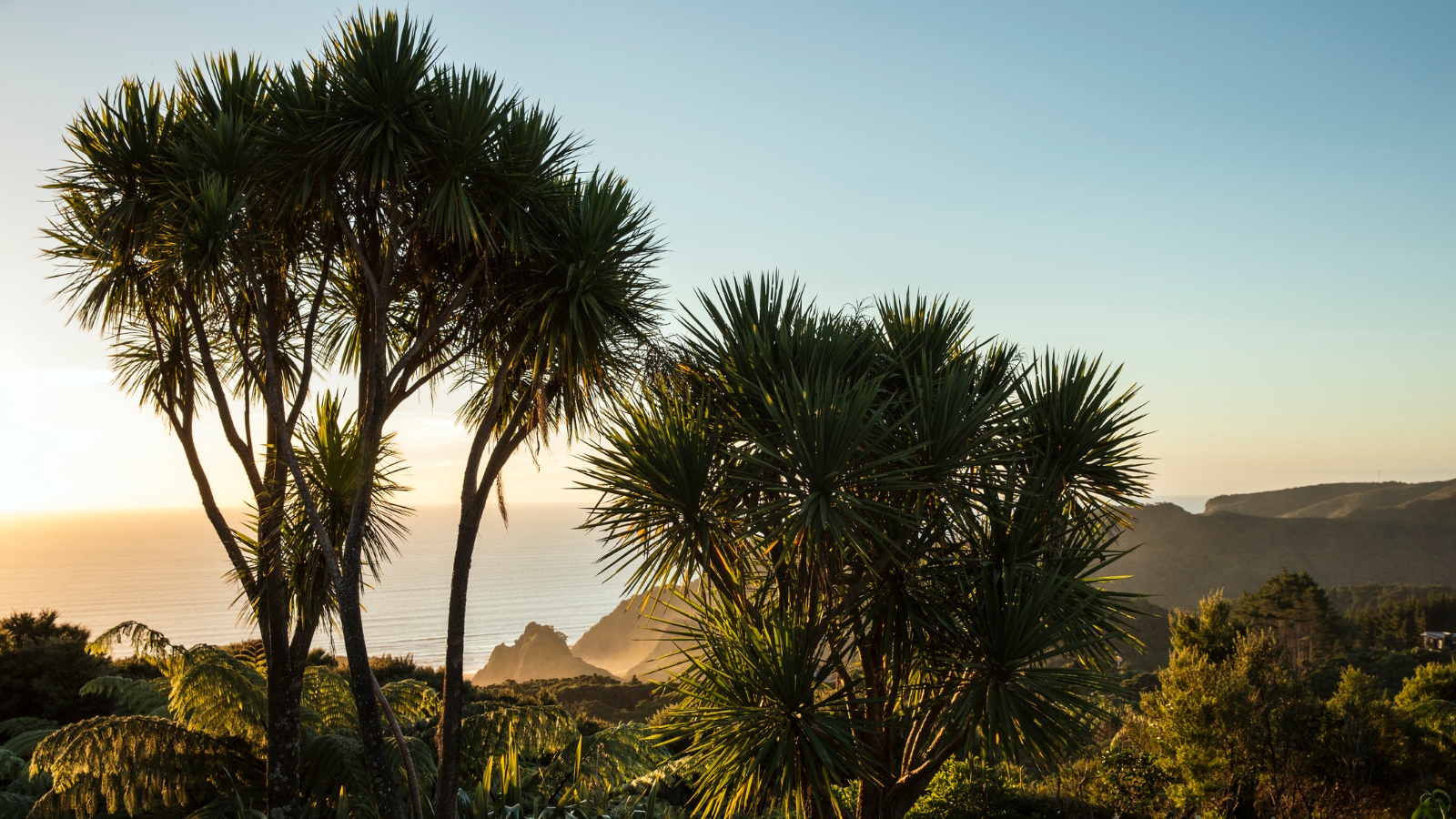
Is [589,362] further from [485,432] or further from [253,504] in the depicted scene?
[253,504]

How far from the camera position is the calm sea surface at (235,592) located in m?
51.7

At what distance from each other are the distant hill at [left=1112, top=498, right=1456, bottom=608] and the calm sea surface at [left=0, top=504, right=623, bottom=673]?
59.0 meters

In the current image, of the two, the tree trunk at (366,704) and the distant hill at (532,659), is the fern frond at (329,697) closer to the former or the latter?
the tree trunk at (366,704)

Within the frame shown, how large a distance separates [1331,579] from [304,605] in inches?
3914

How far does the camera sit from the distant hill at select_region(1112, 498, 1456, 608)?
7776 centimetres

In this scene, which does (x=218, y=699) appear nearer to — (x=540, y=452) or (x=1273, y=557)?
(x=540, y=452)

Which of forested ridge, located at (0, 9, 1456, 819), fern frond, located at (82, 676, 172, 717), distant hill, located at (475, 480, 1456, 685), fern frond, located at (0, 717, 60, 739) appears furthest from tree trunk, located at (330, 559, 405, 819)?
distant hill, located at (475, 480, 1456, 685)

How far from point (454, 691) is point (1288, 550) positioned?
330ft

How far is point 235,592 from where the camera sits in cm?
5934

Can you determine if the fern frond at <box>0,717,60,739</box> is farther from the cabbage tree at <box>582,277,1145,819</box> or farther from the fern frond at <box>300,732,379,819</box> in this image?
the cabbage tree at <box>582,277,1145,819</box>

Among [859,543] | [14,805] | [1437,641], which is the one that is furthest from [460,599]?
[1437,641]

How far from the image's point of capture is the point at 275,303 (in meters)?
6.32

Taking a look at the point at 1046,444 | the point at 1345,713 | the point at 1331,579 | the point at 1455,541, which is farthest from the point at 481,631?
the point at 1455,541

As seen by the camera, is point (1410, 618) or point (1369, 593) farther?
A: point (1369, 593)
